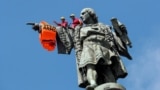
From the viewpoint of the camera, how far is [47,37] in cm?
1816

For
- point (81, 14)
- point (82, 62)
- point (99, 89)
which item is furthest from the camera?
point (81, 14)

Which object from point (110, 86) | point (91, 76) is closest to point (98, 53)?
point (91, 76)

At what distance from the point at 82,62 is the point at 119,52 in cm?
145

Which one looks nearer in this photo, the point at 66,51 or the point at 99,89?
the point at 99,89

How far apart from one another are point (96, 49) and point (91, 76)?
96cm

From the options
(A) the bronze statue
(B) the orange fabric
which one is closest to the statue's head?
(A) the bronze statue

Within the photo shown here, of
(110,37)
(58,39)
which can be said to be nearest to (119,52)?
(110,37)

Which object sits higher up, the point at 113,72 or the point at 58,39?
the point at 58,39

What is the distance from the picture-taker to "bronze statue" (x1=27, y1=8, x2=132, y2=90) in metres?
16.5

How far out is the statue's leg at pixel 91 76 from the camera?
15798mm

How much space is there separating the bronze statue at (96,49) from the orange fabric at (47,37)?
7.1 inches

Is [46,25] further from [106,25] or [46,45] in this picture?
[106,25]

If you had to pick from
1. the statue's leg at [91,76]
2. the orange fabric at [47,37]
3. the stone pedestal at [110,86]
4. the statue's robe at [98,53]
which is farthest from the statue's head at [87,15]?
the stone pedestal at [110,86]

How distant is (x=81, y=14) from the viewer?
17781mm
